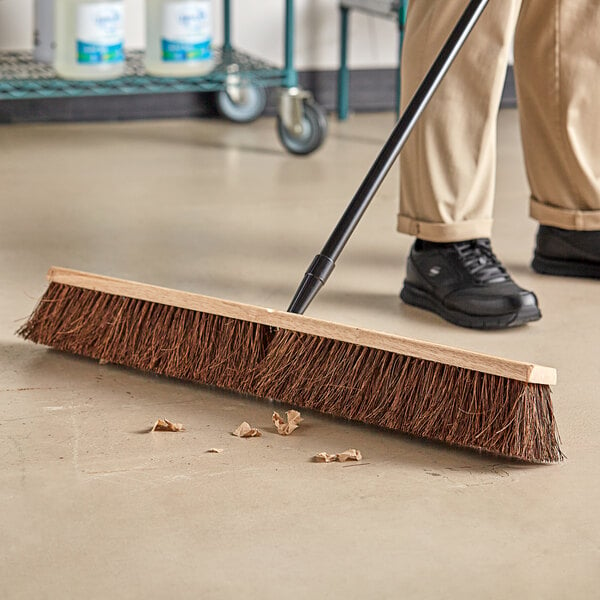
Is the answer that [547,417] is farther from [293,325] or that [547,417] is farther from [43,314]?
[43,314]

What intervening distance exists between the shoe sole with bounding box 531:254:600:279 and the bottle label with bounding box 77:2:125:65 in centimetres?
120

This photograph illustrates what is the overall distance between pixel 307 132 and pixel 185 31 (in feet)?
1.15

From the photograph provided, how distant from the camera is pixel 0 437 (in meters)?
1.04

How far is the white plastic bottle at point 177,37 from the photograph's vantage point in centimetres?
245

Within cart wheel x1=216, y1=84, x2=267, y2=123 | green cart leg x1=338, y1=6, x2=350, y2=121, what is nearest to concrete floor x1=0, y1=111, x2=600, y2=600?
cart wheel x1=216, y1=84, x2=267, y2=123

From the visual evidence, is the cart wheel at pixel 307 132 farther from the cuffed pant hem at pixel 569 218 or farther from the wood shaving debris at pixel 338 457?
the wood shaving debris at pixel 338 457

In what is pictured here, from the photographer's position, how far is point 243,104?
9.68 feet

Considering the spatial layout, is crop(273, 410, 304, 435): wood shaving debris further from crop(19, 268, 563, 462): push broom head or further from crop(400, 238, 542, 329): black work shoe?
crop(400, 238, 542, 329): black work shoe

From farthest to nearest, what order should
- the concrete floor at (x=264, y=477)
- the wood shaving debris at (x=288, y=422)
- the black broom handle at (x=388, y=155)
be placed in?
the black broom handle at (x=388, y=155), the wood shaving debris at (x=288, y=422), the concrete floor at (x=264, y=477)

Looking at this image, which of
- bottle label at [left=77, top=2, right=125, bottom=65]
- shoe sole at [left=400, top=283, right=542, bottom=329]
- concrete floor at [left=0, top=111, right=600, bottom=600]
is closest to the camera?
concrete floor at [left=0, top=111, right=600, bottom=600]

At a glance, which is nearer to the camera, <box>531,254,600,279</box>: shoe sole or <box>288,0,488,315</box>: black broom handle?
<box>288,0,488,315</box>: black broom handle

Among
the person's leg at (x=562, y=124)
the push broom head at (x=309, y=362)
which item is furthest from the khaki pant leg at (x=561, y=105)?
the push broom head at (x=309, y=362)

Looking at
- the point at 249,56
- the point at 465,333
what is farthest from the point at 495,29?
the point at 249,56

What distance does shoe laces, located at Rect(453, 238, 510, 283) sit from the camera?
1.41 metres
